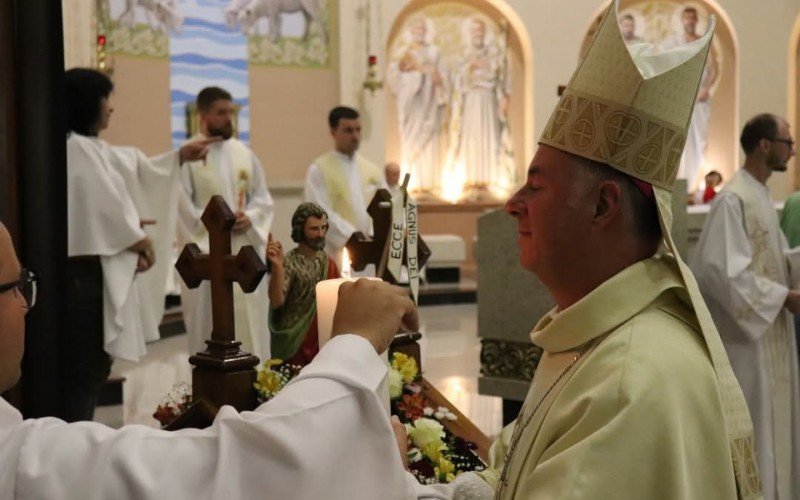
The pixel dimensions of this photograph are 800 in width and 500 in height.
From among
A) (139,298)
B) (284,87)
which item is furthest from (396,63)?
(139,298)

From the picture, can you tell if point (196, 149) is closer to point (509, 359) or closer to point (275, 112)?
point (509, 359)

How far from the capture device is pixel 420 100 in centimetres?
1411

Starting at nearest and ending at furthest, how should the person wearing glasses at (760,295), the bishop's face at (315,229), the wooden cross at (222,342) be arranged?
the wooden cross at (222,342)
the bishop's face at (315,229)
the person wearing glasses at (760,295)

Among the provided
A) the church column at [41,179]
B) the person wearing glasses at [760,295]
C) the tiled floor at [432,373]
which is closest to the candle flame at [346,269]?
the church column at [41,179]

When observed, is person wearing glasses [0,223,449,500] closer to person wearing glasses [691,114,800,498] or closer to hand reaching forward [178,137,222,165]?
person wearing glasses [691,114,800,498]

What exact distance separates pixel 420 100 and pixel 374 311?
1282cm

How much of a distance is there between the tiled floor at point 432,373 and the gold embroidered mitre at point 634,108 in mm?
4000

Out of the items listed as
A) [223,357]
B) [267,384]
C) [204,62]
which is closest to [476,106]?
[204,62]

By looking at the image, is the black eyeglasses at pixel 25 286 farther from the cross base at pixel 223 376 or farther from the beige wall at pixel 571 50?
the beige wall at pixel 571 50

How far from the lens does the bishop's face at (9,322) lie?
141 centimetres

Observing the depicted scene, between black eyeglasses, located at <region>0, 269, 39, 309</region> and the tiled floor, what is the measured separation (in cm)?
401

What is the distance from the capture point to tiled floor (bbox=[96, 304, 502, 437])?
19.4 ft

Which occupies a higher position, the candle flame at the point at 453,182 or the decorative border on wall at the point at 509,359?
the candle flame at the point at 453,182

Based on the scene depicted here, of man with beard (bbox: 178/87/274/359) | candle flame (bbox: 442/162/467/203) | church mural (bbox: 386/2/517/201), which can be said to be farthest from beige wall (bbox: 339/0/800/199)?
man with beard (bbox: 178/87/274/359)
